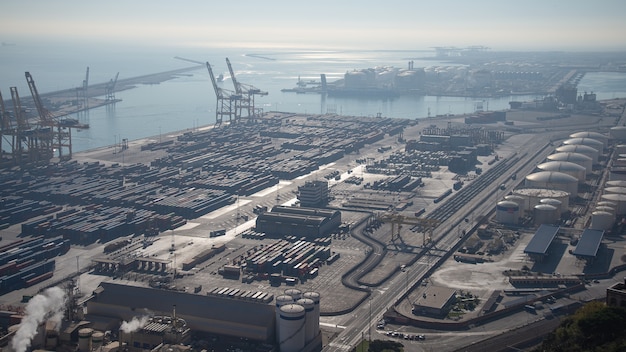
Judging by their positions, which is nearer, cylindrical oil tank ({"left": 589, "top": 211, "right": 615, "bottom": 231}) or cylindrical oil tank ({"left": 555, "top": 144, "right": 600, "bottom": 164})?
cylindrical oil tank ({"left": 589, "top": 211, "right": 615, "bottom": 231})

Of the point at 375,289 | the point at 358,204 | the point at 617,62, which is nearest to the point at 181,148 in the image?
the point at 358,204

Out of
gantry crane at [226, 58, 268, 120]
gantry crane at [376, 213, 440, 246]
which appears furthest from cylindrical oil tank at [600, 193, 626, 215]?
gantry crane at [226, 58, 268, 120]

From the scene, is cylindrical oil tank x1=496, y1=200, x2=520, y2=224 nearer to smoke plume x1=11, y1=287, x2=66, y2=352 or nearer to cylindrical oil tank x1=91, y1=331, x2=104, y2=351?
smoke plume x1=11, y1=287, x2=66, y2=352

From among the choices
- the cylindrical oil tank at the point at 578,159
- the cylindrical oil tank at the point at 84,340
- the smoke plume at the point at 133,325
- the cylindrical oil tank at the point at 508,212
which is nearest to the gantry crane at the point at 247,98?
the cylindrical oil tank at the point at 578,159

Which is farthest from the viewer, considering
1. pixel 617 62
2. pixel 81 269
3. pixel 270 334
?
pixel 617 62

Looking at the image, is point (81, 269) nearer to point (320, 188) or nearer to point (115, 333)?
point (115, 333)

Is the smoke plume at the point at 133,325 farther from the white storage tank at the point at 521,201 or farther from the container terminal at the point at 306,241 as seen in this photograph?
the white storage tank at the point at 521,201

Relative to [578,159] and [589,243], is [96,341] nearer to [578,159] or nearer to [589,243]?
[589,243]
